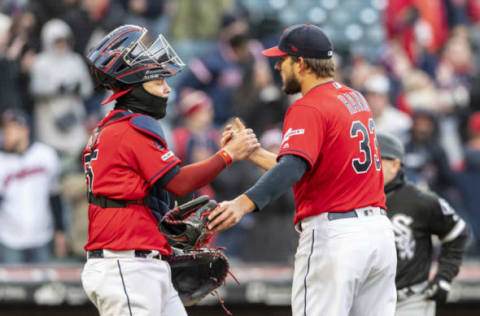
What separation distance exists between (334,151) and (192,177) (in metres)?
0.69

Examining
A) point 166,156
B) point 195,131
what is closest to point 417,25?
point 195,131

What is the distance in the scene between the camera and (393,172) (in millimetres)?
4973

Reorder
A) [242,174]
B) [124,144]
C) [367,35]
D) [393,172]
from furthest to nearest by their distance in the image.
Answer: [367,35]
[242,174]
[393,172]
[124,144]

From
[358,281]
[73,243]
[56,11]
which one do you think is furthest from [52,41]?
[358,281]

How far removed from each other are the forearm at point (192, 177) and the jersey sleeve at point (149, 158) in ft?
0.12

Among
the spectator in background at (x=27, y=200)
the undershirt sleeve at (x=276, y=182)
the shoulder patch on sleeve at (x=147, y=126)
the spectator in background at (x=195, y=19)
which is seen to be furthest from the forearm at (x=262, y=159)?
the spectator in background at (x=195, y=19)

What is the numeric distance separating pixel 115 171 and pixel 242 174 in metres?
4.47

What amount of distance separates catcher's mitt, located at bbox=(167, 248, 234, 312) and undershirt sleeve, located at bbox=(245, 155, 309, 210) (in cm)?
52

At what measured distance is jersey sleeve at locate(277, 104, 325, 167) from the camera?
378 centimetres

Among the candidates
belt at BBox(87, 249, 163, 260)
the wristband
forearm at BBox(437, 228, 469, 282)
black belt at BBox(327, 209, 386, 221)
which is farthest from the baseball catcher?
forearm at BBox(437, 228, 469, 282)

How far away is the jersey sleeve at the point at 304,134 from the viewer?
12.4ft

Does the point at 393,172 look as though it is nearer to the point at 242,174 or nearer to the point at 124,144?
the point at 124,144

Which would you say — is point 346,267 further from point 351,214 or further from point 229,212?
point 229,212

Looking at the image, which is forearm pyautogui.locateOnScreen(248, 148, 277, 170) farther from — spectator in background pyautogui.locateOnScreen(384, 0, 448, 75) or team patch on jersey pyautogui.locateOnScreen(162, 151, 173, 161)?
spectator in background pyautogui.locateOnScreen(384, 0, 448, 75)
